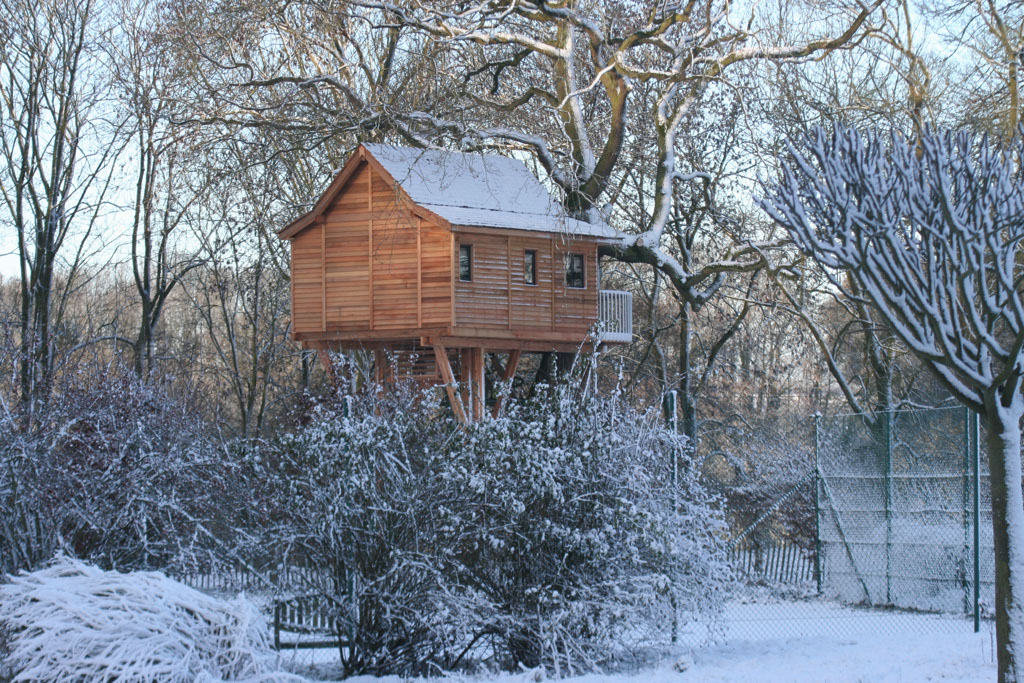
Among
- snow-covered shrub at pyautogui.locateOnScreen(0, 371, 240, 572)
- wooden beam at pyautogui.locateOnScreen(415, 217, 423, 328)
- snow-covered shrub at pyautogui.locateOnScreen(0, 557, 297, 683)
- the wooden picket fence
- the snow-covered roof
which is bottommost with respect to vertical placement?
the wooden picket fence

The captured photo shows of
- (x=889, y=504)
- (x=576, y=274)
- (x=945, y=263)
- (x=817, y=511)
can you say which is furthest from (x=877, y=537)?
(x=576, y=274)

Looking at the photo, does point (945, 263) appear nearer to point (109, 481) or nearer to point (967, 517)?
point (967, 517)

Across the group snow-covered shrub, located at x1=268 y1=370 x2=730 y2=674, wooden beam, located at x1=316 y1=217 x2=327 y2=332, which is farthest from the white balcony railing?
snow-covered shrub, located at x1=268 y1=370 x2=730 y2=674

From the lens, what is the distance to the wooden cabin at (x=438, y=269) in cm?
2786

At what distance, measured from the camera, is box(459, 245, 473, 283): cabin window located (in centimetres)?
2817

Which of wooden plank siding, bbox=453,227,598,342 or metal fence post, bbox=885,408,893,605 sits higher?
wooden plank siding, bbox=453,227,598,342

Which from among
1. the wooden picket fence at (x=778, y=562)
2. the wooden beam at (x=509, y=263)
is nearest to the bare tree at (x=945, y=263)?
the wooden picket fence at (x=778, y=562)

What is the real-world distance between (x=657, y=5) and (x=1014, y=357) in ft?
57.6

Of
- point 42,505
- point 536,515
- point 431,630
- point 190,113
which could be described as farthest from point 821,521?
point 190,113

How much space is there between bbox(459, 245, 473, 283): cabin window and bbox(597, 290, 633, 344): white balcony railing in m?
4.10

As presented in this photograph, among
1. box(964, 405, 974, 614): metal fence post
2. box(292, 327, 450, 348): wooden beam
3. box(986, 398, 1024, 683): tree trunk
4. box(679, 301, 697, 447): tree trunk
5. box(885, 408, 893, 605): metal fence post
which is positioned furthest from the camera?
box(679, 301, 697, 447): tree trunk

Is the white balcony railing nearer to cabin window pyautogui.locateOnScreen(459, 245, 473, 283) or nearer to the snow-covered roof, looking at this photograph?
the snow-covered roof

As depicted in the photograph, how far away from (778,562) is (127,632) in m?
11.9

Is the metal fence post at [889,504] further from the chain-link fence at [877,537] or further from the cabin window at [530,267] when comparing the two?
the cabin window at [530,267]
